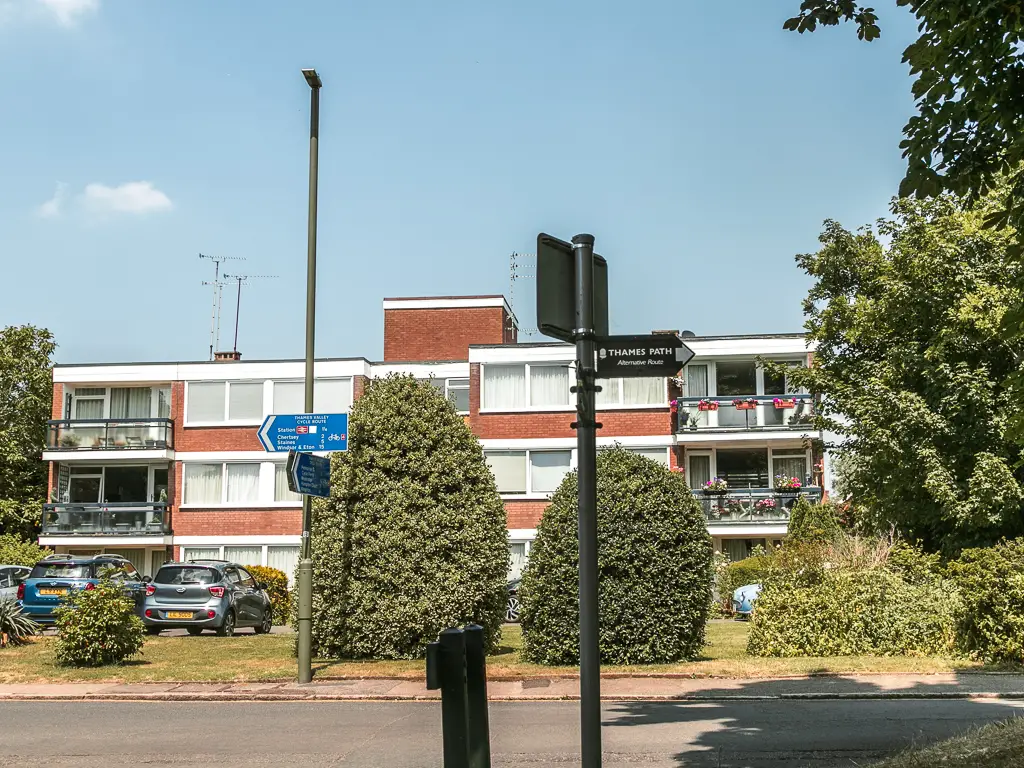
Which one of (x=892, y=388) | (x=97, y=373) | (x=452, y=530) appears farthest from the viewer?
(x=97, y=373)

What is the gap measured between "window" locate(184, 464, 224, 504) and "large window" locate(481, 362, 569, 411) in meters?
9.68

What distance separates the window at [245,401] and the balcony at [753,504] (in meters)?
15.0

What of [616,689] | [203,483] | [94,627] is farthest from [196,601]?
[203,483]

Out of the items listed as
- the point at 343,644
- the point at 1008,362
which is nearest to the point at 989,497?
the point at 1008,362

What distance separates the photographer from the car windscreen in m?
27.5

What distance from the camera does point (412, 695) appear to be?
1352cm

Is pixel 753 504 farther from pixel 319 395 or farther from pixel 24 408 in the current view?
pixel 24 408

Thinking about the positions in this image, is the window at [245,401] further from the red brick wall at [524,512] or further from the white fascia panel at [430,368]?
the red brick wall at [524,512]

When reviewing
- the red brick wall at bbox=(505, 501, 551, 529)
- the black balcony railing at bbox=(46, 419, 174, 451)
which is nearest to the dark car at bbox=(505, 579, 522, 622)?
the red brick wall at bbox=(505, 501, 551, 529)

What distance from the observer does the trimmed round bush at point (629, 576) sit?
51.4 feet

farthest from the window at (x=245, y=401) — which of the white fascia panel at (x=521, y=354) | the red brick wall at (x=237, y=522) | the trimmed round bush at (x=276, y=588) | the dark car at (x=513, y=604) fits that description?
the dark car at (x=513, y=604)

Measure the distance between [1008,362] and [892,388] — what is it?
2.66 m

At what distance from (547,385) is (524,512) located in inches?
162

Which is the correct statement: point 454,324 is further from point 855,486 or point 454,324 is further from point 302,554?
point 302,554
